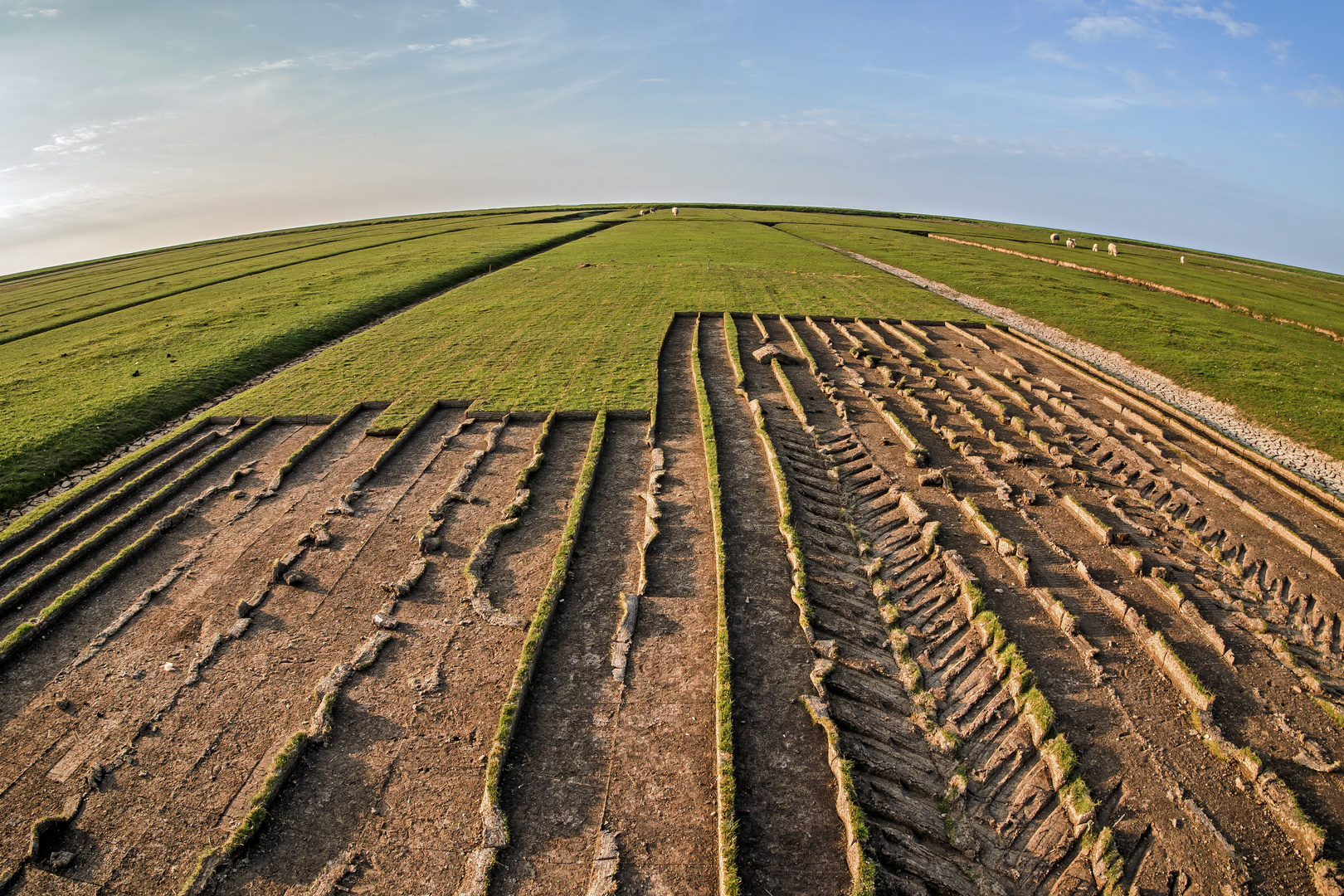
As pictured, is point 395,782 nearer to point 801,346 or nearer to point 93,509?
point 93,509

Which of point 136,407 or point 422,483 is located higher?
point 136,407

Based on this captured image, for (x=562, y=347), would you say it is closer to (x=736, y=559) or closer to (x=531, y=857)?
(x=736, y=559)

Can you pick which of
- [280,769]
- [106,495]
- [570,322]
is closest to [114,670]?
[280,769]

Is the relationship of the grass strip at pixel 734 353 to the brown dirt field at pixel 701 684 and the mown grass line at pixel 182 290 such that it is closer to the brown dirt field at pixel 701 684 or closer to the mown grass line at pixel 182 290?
the brown dirt field at pixel 701 684

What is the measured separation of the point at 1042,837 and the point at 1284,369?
24.3 meters

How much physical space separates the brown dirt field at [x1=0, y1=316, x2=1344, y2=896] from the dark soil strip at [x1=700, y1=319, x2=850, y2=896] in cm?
4

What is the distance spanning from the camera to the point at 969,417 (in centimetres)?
1645

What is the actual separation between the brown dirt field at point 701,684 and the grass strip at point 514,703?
0.51 ft

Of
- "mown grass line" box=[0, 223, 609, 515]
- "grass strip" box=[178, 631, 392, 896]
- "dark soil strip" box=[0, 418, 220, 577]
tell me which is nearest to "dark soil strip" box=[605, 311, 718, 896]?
"grass strip" box=[178, 631, 392, 896]

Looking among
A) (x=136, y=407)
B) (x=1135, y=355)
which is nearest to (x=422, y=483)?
(x=136, y=407)

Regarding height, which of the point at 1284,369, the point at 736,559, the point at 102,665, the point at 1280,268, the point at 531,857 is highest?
the point at 1280,268

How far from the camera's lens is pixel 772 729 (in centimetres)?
764

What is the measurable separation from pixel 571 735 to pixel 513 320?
70.6 ft

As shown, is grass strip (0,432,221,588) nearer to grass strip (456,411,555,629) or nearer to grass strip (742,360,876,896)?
grass strip (456,411,555,629)
